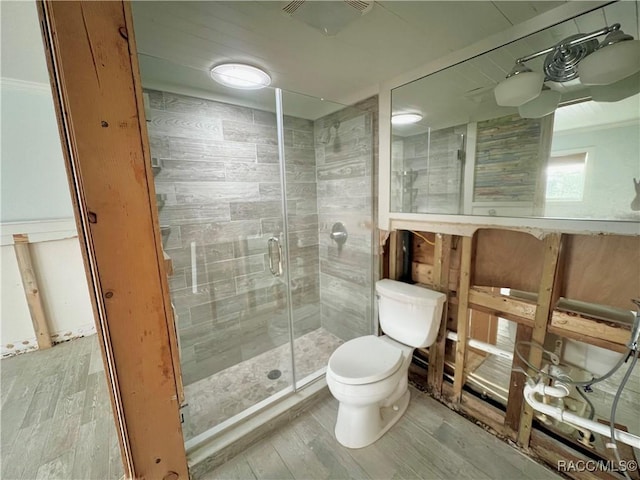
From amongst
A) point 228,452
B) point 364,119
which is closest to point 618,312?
point 364,119

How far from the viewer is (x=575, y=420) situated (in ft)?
4.06

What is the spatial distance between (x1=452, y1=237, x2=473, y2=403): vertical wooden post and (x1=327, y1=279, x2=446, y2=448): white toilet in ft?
0.39

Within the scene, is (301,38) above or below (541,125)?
above

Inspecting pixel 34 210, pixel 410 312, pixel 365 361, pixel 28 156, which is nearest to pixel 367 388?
pixel 365 361

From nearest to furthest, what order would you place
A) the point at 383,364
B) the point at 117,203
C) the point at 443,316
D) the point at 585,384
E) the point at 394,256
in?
the point at 117,203
the point at 585,384
the point at 383,364
the point at 443,316
the point at 394,256

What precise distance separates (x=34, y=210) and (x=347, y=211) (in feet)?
9.10

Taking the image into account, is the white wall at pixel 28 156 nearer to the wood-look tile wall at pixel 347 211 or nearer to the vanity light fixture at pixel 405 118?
the wood-look tile wall at pixel 347 211

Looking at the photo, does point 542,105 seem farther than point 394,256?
No

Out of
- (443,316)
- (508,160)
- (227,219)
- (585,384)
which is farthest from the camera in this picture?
(227,219)

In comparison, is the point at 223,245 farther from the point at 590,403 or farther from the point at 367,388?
the point at 590,403

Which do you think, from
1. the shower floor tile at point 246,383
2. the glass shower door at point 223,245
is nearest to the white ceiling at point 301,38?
the glass shower door at point 223,245

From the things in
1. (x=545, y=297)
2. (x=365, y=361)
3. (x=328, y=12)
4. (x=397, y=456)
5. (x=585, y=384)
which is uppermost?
(x=328, y=12)

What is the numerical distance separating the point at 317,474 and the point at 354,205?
182 cm

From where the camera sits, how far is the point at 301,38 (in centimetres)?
126
